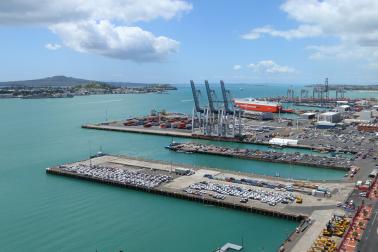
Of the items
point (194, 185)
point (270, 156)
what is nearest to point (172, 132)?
point (270, 156)

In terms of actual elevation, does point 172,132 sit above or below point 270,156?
above

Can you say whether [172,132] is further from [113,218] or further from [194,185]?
[113,218]

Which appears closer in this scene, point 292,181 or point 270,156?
point 292,181

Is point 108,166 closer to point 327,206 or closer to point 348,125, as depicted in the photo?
point 327,206

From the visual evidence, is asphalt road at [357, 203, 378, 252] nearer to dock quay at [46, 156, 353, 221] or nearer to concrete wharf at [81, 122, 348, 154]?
dock quay at [46, 156, 353, 221]

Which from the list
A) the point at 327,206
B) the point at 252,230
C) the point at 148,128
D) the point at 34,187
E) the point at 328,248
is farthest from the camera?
the point at 148,128

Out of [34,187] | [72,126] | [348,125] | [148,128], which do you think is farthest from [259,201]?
[72,126]

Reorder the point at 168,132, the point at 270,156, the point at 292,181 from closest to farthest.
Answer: the point at 292,181
the point at 270,156
the point at 168,132
